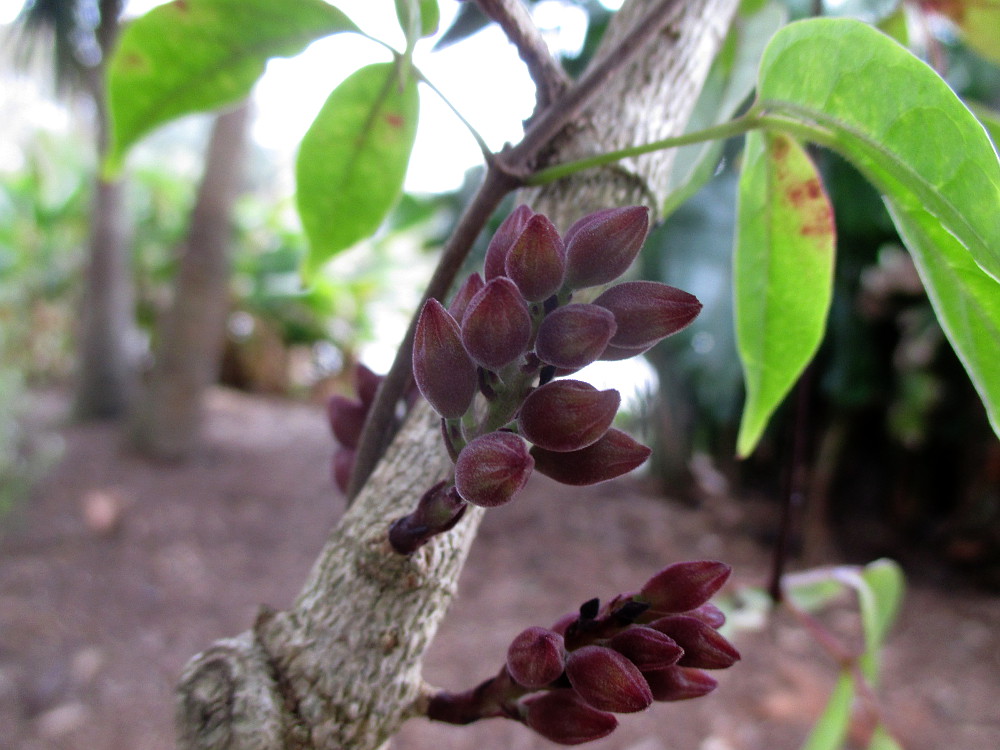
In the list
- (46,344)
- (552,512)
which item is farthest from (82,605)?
(46,344)

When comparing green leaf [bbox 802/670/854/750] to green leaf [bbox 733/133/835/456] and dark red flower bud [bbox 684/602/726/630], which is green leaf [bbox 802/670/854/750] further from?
dark red flower bud [bbox 684/602/726/630]

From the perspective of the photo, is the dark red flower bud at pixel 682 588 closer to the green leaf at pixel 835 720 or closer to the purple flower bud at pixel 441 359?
the purple flower bud at pixel 441 359

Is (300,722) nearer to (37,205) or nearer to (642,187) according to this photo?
(642,187)

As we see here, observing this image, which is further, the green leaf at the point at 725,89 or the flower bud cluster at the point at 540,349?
the green leaf at the point at 725,89

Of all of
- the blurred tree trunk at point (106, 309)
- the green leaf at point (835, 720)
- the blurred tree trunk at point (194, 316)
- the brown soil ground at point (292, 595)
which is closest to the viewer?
the green leaf at point (835, 720)

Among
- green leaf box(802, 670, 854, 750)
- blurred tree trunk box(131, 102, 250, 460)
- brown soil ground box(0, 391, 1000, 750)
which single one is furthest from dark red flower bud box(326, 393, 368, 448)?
blurred tree trunk box(131, 102, 250, 460)

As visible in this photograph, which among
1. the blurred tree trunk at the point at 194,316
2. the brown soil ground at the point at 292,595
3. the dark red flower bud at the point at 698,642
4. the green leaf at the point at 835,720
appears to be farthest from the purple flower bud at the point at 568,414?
the blurred tree trunk at the point at 194,316
